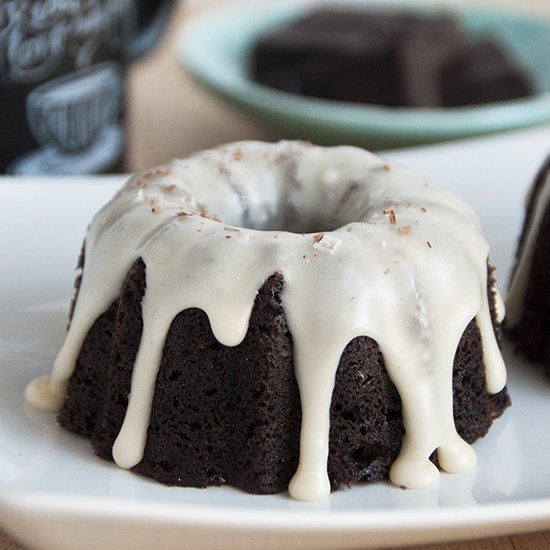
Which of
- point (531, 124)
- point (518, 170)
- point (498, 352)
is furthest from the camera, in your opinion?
point (531, 124)

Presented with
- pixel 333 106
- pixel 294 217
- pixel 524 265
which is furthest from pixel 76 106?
pixel 524 265

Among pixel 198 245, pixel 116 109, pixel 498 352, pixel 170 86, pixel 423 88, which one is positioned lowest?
pixel 170 86

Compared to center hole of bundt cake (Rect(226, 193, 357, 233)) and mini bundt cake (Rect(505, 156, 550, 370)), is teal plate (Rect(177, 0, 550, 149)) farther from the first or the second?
center hole of bundt cake (Rect(226, 193, 357, 233))

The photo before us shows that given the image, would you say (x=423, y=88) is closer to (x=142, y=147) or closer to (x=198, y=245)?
(x=142, y=147)

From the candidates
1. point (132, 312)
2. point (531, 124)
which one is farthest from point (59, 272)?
point (531, 124)

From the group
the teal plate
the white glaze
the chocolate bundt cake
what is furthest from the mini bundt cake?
the teal plate

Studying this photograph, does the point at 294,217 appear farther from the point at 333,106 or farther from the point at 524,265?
the point at 333,106

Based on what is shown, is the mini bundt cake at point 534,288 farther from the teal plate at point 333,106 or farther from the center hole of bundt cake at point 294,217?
the teal plate at point 333,106
